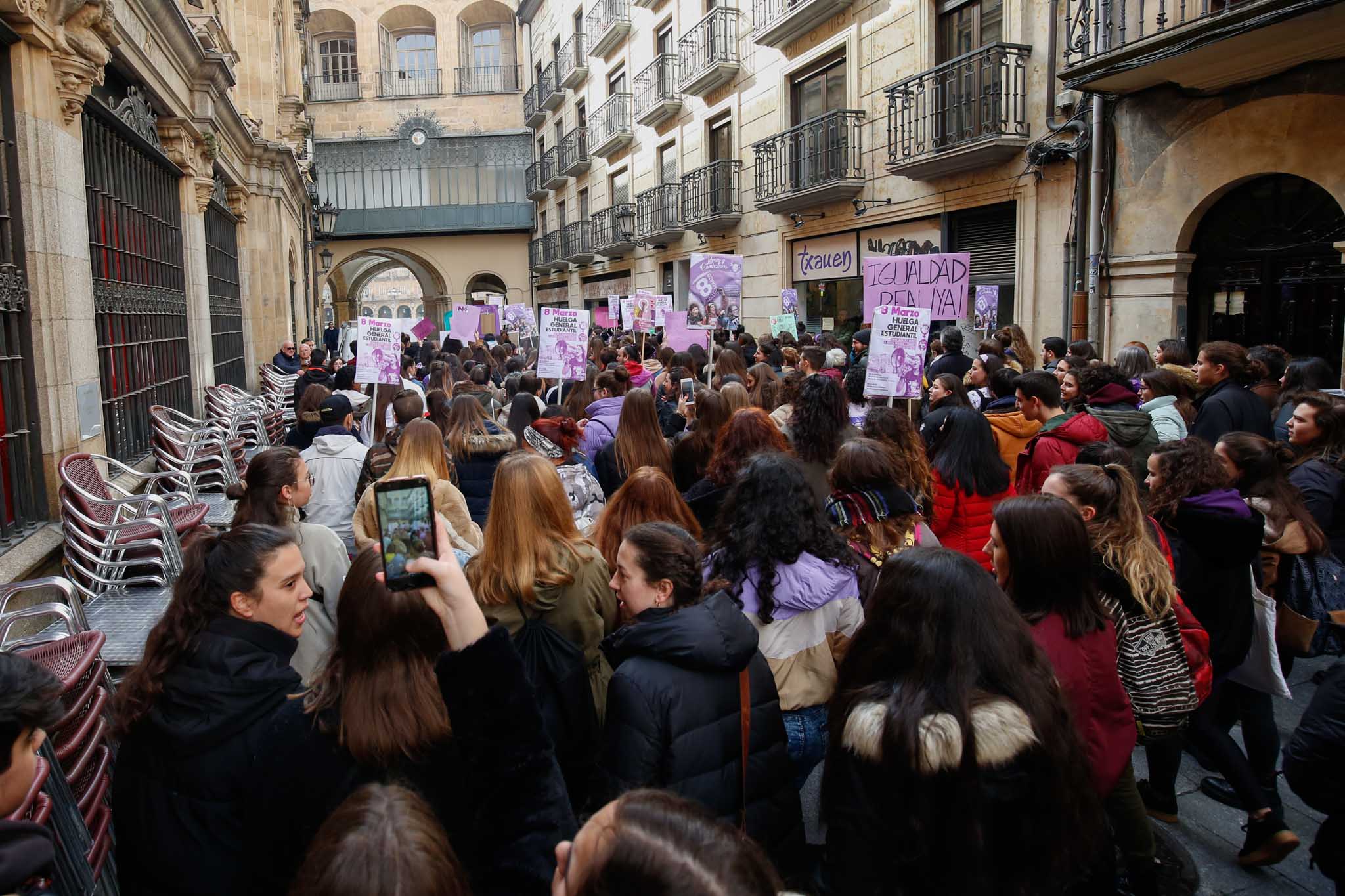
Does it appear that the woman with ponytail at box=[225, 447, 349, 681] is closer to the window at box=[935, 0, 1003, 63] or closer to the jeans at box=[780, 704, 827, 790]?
the jeans at box=[780, 704, 827, 790]

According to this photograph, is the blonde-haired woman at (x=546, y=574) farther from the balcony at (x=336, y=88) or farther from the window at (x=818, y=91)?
the balcony at (x=336, y=88)

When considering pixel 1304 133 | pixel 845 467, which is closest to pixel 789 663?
pixel 845 467

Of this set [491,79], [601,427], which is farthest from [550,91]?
[601,427]

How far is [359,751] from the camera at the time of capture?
1.94 metres

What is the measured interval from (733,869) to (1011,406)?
4.94 meters

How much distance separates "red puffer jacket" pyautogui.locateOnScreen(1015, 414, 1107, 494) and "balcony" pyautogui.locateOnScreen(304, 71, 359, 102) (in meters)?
38.6

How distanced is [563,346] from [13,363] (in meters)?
4.47

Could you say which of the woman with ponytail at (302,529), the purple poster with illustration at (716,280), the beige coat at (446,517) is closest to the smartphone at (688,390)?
the purple poster with illustration at (716,280)

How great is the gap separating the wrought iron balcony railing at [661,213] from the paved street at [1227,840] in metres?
18.4

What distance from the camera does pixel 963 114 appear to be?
11383 mm

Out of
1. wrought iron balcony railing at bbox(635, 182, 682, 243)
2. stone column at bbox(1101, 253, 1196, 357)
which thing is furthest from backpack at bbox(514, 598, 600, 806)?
wrought iron balcony railing at bbox(635, 182, 682, 243)

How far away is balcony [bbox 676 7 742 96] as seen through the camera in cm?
1836

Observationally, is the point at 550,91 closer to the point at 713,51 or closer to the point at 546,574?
the point at 713,51

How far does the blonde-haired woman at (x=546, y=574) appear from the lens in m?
2.98
